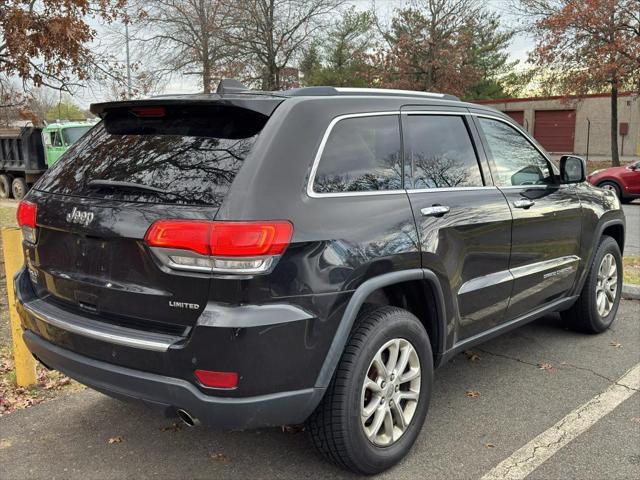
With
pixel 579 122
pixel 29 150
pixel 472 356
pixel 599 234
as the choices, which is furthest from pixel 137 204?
pixel 579 122

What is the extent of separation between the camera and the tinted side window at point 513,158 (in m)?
3.87

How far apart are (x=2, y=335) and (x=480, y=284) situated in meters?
3.75

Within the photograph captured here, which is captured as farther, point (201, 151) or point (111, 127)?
point (111, 127)

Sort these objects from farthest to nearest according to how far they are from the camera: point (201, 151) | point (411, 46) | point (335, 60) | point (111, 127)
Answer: point (335, 60) < point (411, 46) < point (111, 127) < point (201, 151)

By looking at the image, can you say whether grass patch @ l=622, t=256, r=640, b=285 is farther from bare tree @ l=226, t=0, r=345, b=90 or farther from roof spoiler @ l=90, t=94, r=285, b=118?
bare tree @ l=226, t=0, r=345, b=90

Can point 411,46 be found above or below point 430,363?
above

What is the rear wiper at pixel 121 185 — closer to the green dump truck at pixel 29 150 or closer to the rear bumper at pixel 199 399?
the rear bumper at pixel 199 399

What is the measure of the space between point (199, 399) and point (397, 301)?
124cm

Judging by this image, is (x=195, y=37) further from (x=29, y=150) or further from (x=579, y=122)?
(x=579, y=122)

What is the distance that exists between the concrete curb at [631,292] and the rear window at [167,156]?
16.0 ft

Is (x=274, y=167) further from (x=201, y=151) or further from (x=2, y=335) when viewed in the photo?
(x=2, y=335)

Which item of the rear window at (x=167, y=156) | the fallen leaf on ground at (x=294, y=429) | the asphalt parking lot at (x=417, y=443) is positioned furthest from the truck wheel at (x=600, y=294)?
the rear window at (x=167, y=156)

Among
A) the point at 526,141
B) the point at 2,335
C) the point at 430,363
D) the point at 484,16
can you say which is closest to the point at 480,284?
the point at 430,363

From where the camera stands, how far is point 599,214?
472 centimetres
